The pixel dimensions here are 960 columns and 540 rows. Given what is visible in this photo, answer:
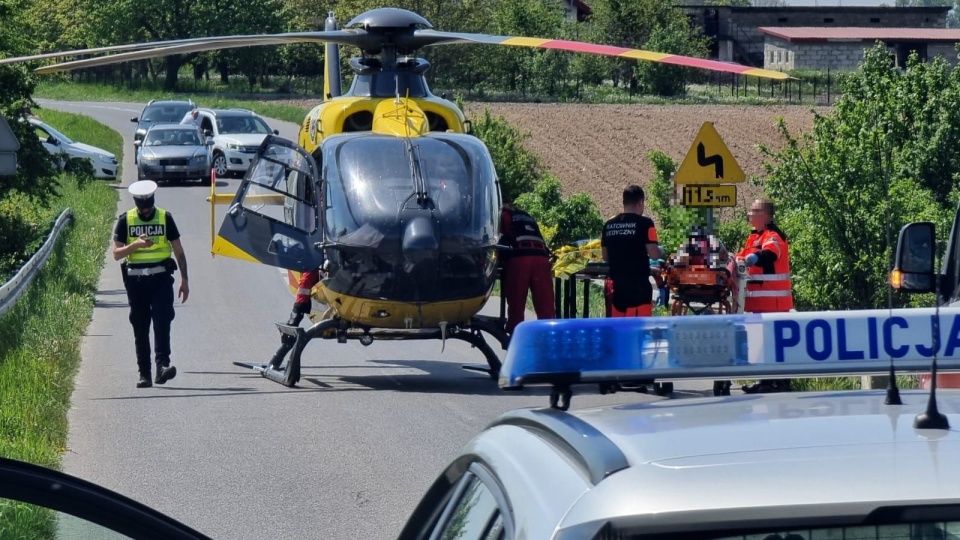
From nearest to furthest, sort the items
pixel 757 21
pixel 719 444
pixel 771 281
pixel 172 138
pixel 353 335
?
pixel 719 444 → pixel 771 281 → pixel 353 335 → pixel 172 138 → pixel 757 21

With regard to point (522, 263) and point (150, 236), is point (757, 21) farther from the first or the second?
point (150, 236)

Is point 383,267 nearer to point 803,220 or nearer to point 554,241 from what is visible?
point 803,220

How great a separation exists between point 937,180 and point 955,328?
3235 cm

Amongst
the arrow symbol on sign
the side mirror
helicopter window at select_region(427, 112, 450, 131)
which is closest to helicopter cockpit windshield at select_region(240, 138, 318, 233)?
helicopter window at select_region(427, 112, 450, 131)

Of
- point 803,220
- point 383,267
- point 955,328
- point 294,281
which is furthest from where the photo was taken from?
point 803,220

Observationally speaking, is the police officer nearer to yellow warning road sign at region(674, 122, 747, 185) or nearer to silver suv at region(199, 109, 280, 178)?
yellow warning road sign at region(674, 122, 747, 185)

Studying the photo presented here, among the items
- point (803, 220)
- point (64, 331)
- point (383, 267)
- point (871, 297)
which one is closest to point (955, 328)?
point (383, 267)

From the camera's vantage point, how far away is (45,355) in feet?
46.2

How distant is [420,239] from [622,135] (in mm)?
47115

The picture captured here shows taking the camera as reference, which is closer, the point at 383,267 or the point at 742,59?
the point at 383,267

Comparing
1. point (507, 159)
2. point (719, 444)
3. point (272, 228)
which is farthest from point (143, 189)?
point (507, 159)

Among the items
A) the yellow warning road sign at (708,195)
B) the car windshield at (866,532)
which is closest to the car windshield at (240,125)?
the yellow warning road sign at (708,195)

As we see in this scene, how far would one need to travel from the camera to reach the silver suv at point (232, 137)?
38.0 metres

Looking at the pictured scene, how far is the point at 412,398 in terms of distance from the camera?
13.2m
